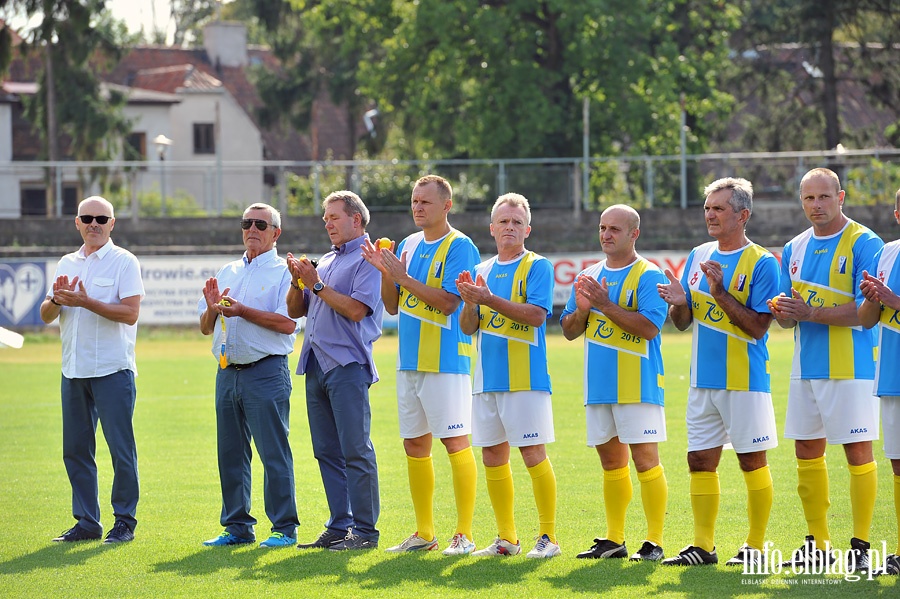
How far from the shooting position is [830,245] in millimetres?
7223

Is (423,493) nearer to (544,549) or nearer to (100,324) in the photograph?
(544,549)

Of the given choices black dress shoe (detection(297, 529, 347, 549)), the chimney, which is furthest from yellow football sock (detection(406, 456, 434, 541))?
the chimney

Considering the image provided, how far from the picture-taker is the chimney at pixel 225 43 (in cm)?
6003

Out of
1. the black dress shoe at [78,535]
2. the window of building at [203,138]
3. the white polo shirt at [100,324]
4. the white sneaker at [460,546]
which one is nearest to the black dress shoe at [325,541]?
the white sneaker at [460,546]

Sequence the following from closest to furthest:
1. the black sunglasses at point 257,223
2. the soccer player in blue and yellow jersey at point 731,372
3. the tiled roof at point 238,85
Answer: the soccer player in blue and yellow jersey at point 731,372 < the black sunglasses at point 257,223 < the tiled roof at point 238,85

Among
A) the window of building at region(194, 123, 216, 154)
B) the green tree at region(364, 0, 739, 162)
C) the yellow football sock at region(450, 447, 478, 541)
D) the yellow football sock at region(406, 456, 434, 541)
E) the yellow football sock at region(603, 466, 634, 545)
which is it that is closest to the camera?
the yellow football sock at region(603, 466, 634, 545)

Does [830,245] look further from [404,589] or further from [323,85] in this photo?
[323,85]

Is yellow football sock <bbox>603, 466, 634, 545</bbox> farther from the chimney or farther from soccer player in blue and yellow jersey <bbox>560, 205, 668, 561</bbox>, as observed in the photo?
the chimney

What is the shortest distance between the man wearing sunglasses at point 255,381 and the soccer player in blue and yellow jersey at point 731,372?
259 centimetres

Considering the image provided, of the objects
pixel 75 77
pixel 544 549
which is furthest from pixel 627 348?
pixel 75 77

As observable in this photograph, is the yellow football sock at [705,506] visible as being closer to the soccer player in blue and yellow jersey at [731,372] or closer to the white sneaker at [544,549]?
the soccer player in blue and yellow jersey at [731,372]

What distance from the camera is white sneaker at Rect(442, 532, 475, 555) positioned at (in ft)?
25.0

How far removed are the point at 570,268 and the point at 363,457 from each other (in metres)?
19.9

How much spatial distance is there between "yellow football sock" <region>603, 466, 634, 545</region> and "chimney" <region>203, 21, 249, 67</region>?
182 feet
